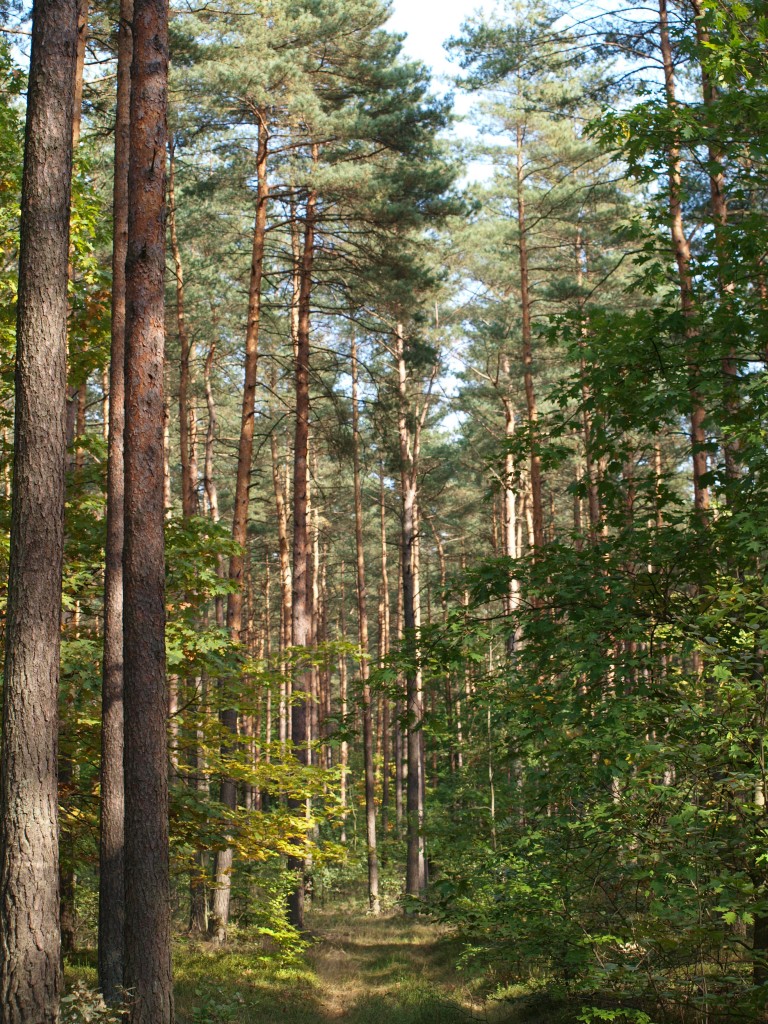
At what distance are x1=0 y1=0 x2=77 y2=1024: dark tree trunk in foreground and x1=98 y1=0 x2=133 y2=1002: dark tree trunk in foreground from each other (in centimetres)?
227

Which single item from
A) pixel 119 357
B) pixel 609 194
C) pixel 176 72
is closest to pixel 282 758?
pixel 119 357

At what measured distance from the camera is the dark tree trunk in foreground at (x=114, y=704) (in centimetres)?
866

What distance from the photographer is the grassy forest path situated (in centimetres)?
1078

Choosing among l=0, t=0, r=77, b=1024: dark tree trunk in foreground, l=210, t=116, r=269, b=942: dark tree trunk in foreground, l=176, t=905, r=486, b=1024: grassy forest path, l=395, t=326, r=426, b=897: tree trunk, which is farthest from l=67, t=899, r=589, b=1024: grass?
l=0, t=0, r=77, b=1024: dark tree trunk in foreground

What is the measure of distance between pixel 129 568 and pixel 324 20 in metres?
11.2

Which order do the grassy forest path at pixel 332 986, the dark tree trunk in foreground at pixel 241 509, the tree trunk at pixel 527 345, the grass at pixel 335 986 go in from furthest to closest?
1. the tree trunk at pixel 527 345
2. the dark tree trunk in foreground at pixel 241 509
3. the grassy forest path at pixel 332 986
4. the grass at pixel 335 986

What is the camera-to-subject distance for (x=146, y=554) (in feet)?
23.7

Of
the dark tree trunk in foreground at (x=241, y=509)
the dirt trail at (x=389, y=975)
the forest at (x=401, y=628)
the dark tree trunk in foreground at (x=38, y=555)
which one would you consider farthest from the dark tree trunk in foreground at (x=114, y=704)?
the dark tree trunk in foreground at (x=241, y=509)

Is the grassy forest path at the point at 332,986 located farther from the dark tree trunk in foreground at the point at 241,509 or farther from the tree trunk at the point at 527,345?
the tree trunk at the point at 527,345

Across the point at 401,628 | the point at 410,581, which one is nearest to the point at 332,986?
the point at 401,628

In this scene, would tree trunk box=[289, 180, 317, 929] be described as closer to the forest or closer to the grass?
the forest

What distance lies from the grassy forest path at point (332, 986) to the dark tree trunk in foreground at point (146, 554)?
3573mm

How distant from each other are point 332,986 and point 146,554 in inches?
370

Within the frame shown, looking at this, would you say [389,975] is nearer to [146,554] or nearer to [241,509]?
[241,509]
